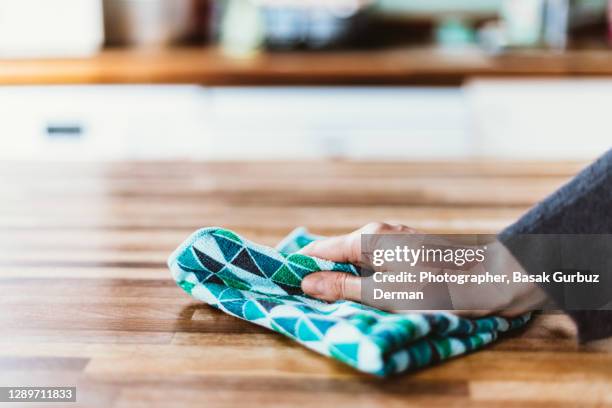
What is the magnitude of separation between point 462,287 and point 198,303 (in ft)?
0.82

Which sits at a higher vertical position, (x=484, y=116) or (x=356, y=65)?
(x=356, y=65)

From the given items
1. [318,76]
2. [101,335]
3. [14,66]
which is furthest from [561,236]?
[14,66]

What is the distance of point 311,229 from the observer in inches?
36.3

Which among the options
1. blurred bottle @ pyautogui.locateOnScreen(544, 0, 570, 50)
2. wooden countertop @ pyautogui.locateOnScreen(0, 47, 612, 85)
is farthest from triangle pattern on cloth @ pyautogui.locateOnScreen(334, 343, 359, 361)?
A: blurred bottle @ pyautogui.locateOnScreen(544, 0, 570, 50)

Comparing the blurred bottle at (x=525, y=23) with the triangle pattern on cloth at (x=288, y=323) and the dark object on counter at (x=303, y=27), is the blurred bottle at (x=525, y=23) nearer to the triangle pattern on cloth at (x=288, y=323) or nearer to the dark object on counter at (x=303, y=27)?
the dark object on counter at (x=303, y=27)

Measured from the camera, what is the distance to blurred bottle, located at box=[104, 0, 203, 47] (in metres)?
2.75

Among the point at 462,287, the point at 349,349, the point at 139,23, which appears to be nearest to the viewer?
the point at 349,349

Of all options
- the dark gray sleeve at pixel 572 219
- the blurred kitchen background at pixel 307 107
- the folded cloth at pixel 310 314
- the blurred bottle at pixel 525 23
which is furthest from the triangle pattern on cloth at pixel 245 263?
the blurred bottle at pixel 525 23

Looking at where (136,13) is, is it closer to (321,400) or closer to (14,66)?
(14,66)

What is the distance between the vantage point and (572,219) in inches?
26.7

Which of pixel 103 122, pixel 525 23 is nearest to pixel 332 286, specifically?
pixel 103 122

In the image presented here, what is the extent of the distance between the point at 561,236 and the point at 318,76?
5.26 ft

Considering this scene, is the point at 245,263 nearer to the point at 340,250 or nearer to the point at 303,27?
the point at 340,250

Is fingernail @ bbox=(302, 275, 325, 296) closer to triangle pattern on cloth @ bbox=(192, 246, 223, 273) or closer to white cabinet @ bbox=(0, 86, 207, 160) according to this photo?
triangle pattern on cloth @ bbox=(192, 246, 223, 273)
